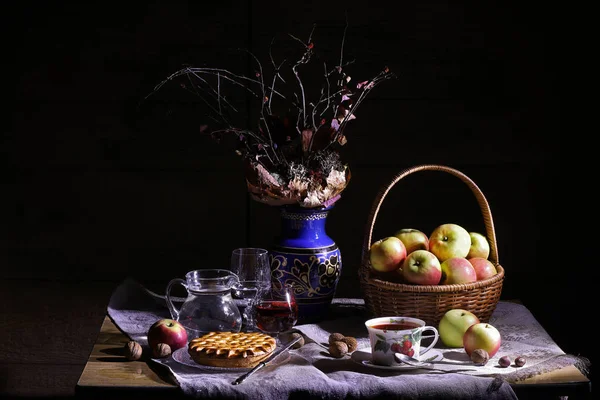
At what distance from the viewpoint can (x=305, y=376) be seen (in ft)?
4.87

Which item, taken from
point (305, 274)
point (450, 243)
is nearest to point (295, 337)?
point (305, 274)

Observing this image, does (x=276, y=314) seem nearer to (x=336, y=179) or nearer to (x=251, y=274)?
(x=251, y=274)

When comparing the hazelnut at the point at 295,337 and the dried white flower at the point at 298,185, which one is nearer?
the hazelnut at the point at 295,337

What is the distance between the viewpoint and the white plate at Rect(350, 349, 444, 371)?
60.1 inches

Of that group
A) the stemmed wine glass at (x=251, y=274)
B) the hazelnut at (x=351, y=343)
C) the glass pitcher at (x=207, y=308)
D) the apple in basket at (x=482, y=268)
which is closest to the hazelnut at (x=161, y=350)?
the glass pitcher at (x=207, y=308)

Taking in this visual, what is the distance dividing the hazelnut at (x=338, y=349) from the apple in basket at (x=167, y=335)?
287 millimetres

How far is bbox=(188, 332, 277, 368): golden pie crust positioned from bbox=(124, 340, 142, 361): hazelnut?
0.10 meters

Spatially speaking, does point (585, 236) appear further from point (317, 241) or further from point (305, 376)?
point (305, 376)

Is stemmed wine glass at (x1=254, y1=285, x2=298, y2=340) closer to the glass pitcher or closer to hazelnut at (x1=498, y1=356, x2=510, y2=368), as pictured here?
the glass pitcher

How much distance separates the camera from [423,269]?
1727 mm

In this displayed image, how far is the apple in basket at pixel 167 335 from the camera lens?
1595 millimetres

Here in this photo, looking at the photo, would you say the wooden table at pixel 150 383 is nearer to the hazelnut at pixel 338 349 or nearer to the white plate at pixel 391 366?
the white plate at pixel 391 366

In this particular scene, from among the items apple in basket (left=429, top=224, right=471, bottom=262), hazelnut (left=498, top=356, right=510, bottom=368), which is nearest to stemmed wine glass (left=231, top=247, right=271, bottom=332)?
apple in basket (left=429, top=224, right=471, bottom=262)

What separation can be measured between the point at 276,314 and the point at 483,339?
412 mm
